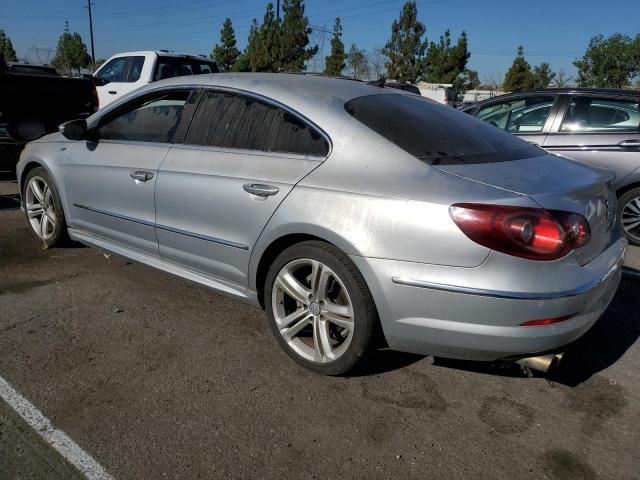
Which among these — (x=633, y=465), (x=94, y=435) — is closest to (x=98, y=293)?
(x=94, y=435)

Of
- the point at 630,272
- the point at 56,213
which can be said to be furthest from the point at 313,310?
the point at 630,272

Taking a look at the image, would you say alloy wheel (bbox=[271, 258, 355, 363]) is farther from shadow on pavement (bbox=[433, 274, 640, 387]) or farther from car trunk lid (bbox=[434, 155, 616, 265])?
car trunk lid (bbox=[434, 155, 616, 265])

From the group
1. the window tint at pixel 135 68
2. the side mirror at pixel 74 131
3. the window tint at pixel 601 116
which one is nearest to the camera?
the side mirror at pixel 74 131

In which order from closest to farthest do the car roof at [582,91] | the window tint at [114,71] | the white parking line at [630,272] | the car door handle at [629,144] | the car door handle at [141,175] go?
the car door handle at [141,175] → the white parking line at [630,272] → the car door handle at [629,144] → the car roof at [582,91] → the window tint at [114,71]

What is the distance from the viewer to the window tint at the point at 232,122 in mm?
3174

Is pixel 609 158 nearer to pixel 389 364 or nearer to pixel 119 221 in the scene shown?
pixel 389 364

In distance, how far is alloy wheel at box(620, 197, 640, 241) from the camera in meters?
5.80

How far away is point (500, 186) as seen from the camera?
247 cm

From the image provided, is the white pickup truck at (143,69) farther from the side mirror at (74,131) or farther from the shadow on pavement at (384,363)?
the shadow on pavement at (384,363)

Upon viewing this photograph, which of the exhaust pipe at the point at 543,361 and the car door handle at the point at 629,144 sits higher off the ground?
the car door handle at the point at 629,144

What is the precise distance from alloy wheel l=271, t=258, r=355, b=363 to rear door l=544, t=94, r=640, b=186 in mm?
4205

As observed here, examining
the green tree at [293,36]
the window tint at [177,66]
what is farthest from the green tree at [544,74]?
the window tint at [177,66]

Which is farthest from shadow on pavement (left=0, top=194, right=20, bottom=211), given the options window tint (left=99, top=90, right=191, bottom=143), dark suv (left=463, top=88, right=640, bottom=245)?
dark suv (left=463, top=88, right=640, bottom=245)

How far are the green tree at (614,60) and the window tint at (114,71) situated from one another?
3259cm
